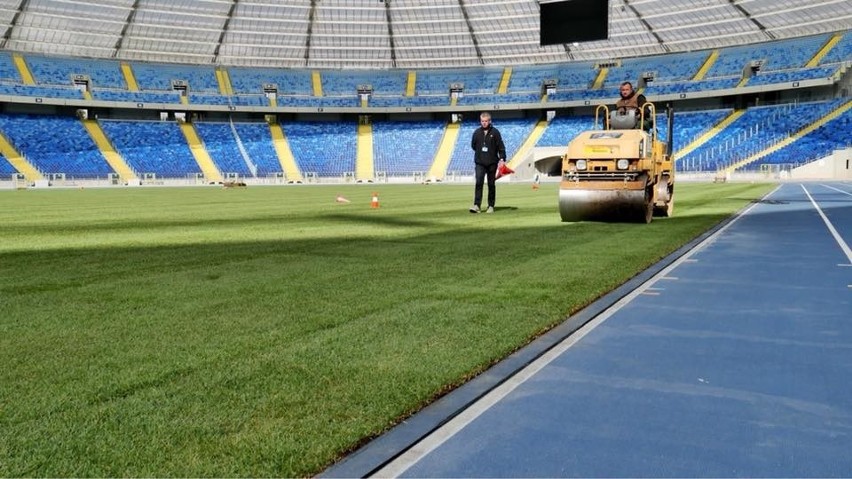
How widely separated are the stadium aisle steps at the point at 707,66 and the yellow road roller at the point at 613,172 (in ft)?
164

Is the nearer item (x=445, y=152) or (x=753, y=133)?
(x=753, y=133)

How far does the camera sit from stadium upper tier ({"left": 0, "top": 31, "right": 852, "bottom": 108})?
177ft

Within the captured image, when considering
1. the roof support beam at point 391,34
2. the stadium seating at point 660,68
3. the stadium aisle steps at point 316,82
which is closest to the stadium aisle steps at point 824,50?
the stadium seating at point 660,68

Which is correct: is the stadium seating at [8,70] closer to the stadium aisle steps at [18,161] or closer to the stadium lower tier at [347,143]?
the stadium lower tier at [347,143]

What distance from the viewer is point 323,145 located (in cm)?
6134

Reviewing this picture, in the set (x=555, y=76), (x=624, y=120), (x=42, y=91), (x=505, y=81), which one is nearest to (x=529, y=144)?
(x=555, y=76)

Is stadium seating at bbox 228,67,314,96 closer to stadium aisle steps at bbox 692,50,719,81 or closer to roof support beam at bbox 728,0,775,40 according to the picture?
stadium aisle steps at bbox 692,50,719,81

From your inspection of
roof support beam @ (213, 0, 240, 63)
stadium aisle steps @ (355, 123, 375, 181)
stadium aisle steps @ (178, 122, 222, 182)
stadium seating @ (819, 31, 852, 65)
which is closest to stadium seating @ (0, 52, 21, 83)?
stadium aisle steps @ (178, 122, 222, 182)

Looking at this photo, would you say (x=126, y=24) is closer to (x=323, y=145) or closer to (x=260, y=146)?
(x=260, y=146)

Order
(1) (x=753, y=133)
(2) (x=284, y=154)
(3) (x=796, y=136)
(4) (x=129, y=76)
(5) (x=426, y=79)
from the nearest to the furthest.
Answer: (3) (x=796, y=136) → (1) (x=753, y=133) → (2) (x=284, y=154) → (4) (x=129, y=76) → (5) (x=426, y=79)

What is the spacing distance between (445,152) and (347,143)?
9459mm

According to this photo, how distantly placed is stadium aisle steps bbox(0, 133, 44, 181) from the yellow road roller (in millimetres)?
46075

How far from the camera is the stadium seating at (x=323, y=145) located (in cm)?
5735

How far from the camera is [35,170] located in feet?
157
